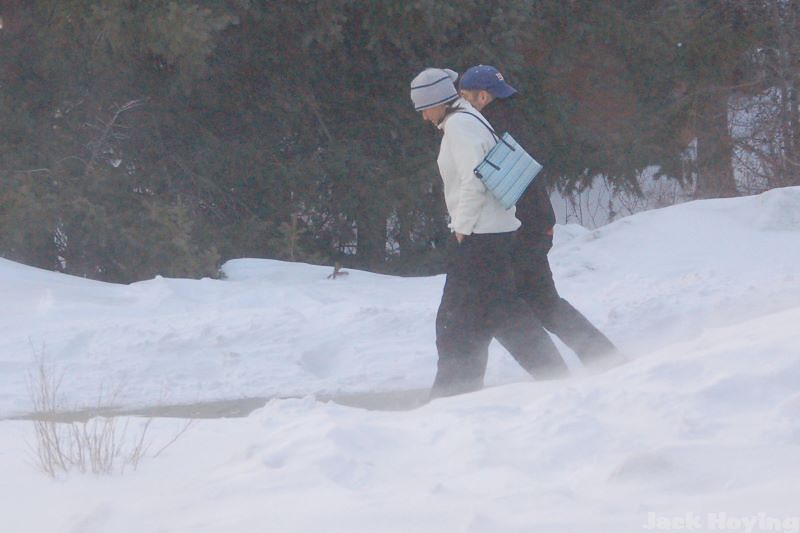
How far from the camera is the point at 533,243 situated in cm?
525

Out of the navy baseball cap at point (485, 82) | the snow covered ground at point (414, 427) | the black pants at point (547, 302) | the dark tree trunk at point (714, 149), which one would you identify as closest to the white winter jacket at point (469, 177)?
the navy baseball cap at point (485, 82)

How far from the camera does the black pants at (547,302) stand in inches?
207

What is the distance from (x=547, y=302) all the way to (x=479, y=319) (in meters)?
0.47

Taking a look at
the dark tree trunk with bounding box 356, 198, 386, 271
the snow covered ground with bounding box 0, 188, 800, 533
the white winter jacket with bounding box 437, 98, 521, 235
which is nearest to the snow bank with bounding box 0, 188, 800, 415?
the snow covered ground with bounding box 0, 188, 800, 533

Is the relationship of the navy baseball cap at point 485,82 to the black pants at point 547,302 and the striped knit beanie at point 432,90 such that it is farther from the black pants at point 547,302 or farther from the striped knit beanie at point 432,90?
the black pants at point 547,302

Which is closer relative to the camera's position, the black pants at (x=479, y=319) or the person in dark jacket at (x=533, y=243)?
the black pants at (x=479, y=319)

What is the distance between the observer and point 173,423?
4.84 meters

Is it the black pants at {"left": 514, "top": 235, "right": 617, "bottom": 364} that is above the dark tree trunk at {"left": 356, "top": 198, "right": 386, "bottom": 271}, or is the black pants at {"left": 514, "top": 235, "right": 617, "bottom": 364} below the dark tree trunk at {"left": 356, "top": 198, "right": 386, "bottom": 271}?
above

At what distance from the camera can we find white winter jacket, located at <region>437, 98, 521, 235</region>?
479 centimetres

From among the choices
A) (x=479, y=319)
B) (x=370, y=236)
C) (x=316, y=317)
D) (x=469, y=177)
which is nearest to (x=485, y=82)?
(x=469, y=177)

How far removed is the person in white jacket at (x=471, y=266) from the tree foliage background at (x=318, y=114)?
5.80m

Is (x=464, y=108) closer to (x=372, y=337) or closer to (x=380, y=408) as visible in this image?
(x=380, y=408)

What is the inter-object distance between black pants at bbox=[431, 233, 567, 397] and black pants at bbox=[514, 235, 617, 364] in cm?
12

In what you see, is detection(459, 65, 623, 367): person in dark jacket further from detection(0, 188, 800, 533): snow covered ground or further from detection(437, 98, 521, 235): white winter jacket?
detection(0, 188, 800, 533): snow covered ground
